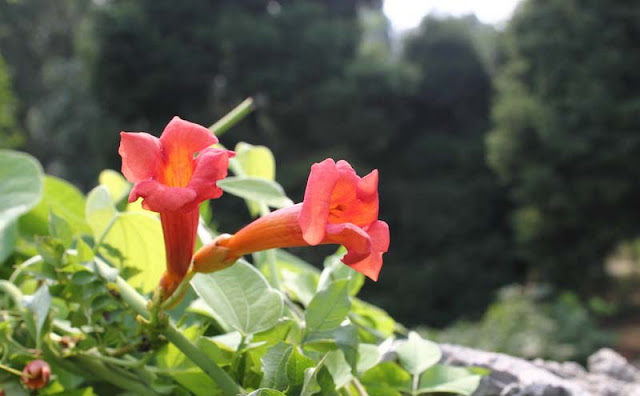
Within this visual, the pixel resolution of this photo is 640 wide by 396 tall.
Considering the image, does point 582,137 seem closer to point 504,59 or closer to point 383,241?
point 504,59

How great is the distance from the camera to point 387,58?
313 inches

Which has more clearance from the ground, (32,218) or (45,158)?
(45,158)

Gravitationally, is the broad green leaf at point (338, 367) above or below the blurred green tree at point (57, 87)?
below

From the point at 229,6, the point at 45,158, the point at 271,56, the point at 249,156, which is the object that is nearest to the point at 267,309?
the point at 249,156

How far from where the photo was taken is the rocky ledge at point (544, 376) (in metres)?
0.32

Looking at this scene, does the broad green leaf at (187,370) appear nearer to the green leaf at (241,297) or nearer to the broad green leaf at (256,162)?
the green leaf at (241,297)

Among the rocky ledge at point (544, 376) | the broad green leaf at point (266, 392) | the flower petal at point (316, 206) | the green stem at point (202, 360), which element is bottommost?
the green stem at point (202, 360)

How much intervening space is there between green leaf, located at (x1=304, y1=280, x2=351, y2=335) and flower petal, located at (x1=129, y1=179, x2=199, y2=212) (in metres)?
0.09

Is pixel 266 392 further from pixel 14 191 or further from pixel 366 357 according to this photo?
pixel 14 191

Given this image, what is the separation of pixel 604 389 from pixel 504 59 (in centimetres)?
782

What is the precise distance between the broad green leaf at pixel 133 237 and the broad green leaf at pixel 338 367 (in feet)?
0.39

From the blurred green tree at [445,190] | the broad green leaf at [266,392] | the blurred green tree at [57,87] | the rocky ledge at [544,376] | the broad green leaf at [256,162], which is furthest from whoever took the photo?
the blurred green tree at [57,87]

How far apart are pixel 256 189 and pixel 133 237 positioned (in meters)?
0.07

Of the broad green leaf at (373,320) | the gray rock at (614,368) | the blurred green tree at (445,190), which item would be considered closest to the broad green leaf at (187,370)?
the broad green leaf at (373,320)
